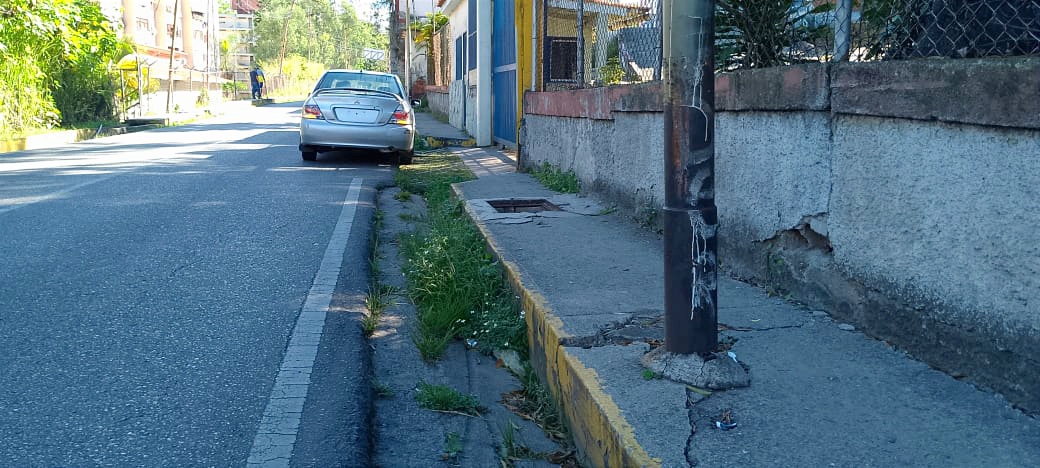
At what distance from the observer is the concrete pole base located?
3.04 meters

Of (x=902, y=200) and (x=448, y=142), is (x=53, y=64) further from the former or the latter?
(x=902, y=200)

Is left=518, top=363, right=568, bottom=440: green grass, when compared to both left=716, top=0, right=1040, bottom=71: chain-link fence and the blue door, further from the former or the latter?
the blue door

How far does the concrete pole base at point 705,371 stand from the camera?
9.98ft

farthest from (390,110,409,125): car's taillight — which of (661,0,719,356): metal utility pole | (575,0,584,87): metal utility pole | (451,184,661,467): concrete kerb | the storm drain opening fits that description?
(661,0,719,356): metal utility pole

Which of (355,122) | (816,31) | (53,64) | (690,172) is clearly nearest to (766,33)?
(816,31)

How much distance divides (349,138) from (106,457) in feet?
32.3

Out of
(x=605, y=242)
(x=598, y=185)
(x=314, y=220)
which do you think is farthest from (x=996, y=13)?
(x=314, y=220)

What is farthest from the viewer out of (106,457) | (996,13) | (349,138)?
(349,138)

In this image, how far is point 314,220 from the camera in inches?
305

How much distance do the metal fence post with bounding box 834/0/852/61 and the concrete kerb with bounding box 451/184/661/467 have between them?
5.59 ft

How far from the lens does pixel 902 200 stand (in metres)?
3.34

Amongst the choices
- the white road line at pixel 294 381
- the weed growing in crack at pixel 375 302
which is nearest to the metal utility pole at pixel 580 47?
the white road line at pixel 294 381

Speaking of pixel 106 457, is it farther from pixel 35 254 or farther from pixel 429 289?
pixel 35 254

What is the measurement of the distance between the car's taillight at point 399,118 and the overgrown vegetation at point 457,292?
5619 millimetres
